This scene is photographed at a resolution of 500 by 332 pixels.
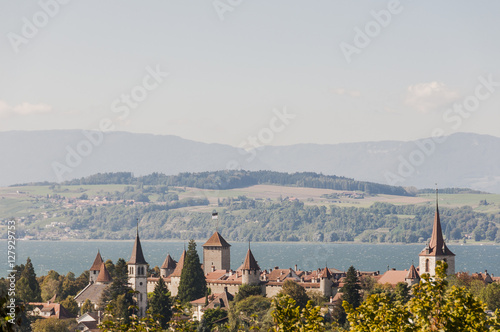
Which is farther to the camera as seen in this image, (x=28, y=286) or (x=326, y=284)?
(x=326, y=284)

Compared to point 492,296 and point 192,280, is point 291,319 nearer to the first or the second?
point 492,296

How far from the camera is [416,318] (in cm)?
1614

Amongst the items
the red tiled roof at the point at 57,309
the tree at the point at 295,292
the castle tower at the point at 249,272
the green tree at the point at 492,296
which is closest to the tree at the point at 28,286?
the red tiled roof at the point at 57,309

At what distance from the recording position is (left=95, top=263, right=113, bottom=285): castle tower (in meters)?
79.8

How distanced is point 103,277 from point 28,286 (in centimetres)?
901

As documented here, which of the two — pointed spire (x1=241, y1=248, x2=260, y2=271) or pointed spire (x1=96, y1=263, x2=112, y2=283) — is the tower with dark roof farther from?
pointed spire (x1=96, y1=263, x2=112, y2=283)

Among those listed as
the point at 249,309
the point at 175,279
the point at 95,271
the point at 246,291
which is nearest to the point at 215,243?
the point at 175,279

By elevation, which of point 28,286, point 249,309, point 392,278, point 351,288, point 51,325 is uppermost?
point 351,288

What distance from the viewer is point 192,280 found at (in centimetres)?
7662

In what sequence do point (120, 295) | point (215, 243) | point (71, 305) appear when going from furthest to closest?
point (215, 243)
point (71, 305)
point (120, 295)

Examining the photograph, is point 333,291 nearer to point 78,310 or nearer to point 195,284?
point 195,284

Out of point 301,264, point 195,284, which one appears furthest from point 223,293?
point 301,264

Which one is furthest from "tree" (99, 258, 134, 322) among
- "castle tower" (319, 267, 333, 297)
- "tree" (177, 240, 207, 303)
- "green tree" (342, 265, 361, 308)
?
"castle tower" (319, 267, 333, 297)

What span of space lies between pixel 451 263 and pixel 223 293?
64.4 feet
